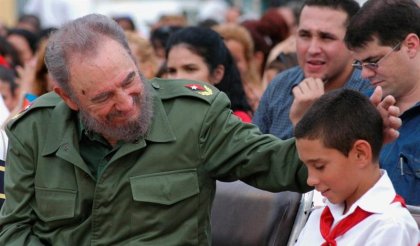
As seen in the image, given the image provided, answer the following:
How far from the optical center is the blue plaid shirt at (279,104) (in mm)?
5484

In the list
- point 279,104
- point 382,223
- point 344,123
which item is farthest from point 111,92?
point 279,104

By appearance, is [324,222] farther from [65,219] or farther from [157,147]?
[65,219]

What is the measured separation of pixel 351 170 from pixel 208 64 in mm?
2826

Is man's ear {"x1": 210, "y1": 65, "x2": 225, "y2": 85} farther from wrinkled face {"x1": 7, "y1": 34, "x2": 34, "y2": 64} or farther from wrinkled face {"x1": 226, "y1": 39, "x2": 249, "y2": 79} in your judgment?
wrinkled face {"x1": 7, "y1": 34, "x2": 34, "y2": 64}

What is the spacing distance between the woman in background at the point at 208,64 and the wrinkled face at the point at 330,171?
261 cm

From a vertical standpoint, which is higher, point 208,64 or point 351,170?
point 351,170

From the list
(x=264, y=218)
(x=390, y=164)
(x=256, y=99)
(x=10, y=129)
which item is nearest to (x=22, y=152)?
(x=10, y=129)

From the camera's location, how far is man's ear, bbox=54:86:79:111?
417cm

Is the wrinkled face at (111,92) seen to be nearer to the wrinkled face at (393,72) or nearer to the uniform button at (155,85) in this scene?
the uniform button at (155,85)

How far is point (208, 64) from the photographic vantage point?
638 centimetres

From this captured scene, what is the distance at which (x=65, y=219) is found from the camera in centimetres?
410

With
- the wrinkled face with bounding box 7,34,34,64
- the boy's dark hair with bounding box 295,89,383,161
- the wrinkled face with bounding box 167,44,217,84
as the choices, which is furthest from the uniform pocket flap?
the wrinkled face with bounding box 7,34,34,64

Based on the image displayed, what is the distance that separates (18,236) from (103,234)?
0.36 m

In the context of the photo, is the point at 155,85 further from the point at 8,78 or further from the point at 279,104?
the point at 8,78
